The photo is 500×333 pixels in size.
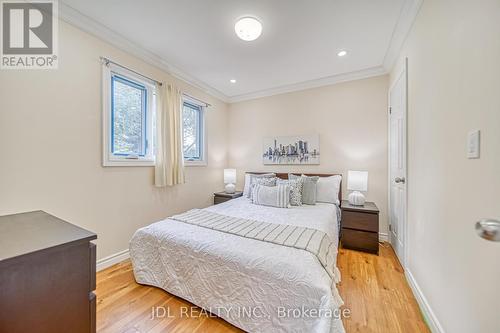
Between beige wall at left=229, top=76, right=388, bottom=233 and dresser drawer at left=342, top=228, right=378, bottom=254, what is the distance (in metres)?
0.59

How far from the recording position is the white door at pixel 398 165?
7.03 feet

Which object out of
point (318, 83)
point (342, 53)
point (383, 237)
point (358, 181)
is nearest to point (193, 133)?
point (318, 83)

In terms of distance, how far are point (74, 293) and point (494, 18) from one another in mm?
2140

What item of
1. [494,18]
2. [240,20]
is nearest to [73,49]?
[240,20]

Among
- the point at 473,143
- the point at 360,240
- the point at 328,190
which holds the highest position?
the point at 473,143

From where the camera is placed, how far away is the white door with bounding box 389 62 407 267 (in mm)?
2143

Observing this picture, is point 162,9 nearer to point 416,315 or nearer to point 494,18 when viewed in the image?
point 494,18

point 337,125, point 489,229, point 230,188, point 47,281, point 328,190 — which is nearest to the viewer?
point 489,229

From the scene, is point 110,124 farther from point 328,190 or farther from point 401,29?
point 401,29

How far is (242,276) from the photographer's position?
1334 mm

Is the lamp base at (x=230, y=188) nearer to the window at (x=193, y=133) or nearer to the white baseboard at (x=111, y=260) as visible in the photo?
the window at (x=193, y=133)

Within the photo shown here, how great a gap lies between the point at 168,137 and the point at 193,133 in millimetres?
842

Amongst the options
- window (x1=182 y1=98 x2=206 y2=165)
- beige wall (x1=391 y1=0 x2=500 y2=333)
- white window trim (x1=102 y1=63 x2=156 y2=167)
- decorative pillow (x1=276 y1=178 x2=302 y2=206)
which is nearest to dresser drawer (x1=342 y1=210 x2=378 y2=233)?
decorative pillow (x1=276 y1=178 x2=302 y2=206)

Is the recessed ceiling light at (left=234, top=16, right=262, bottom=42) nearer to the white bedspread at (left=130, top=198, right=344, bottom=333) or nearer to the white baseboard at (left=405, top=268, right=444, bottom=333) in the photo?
the white bedspread at (left=130, top=198, right=344, bottom=333)
